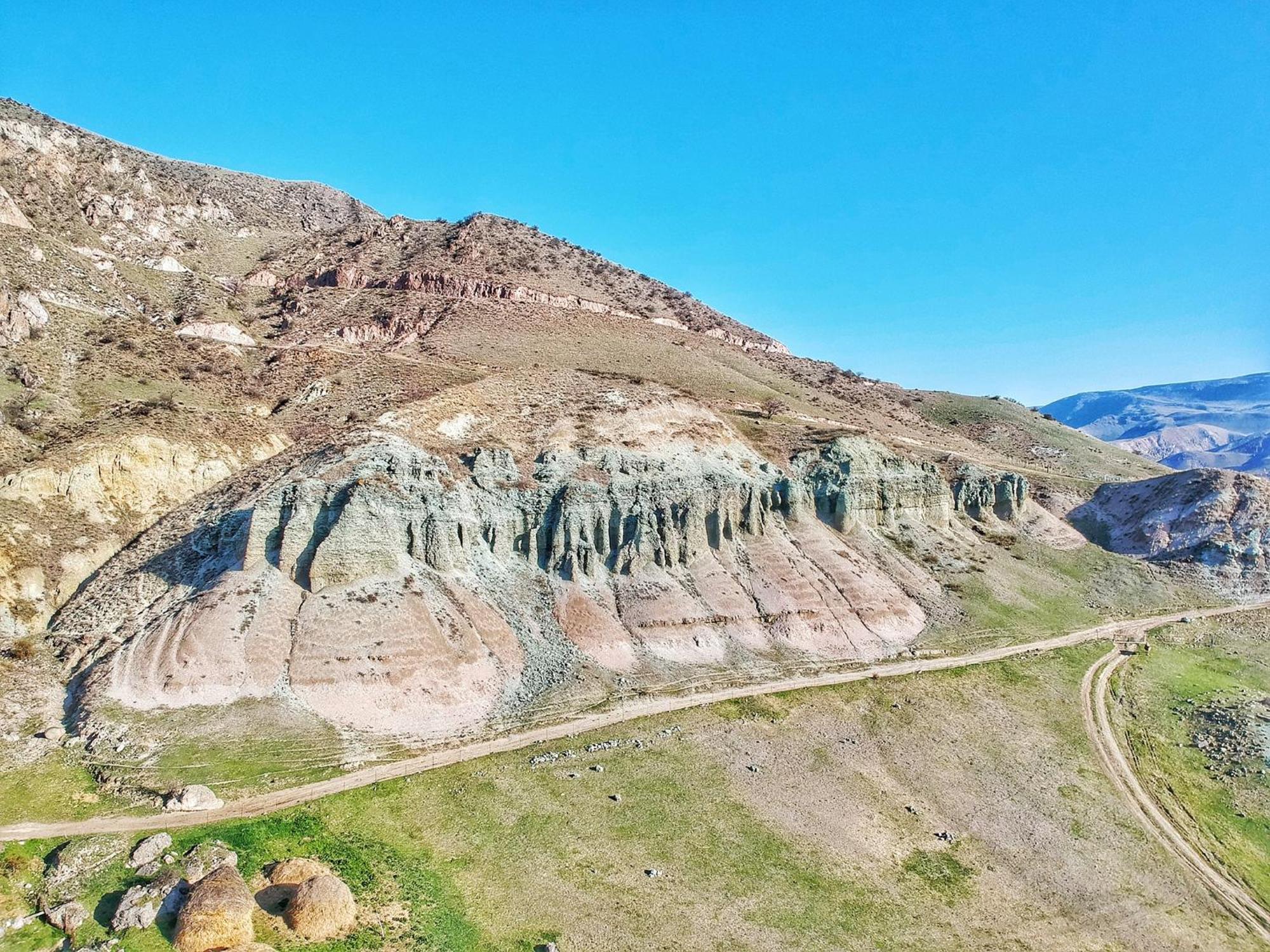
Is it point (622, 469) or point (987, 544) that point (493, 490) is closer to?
point (622, 469)

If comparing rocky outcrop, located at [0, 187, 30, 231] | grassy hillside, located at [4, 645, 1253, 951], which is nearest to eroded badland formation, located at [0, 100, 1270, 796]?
rocky outcrop, located at [0, 187, 30, 231]

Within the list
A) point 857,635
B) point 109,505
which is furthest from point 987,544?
point 109,505

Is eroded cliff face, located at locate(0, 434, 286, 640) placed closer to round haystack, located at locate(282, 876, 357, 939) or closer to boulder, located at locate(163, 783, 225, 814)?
boulder, located at locate(163, 783, 225, 814)

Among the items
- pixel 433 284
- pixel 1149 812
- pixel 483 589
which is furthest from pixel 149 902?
pixel 433 284

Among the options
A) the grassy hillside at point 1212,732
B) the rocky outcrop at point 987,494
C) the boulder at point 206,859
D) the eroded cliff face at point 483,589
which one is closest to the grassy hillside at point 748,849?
the boulder at point 206,859

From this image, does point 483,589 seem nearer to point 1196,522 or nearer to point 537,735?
point 537,735

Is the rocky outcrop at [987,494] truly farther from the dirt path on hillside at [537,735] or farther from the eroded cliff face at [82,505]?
the eroded cliff face at [82,505]
